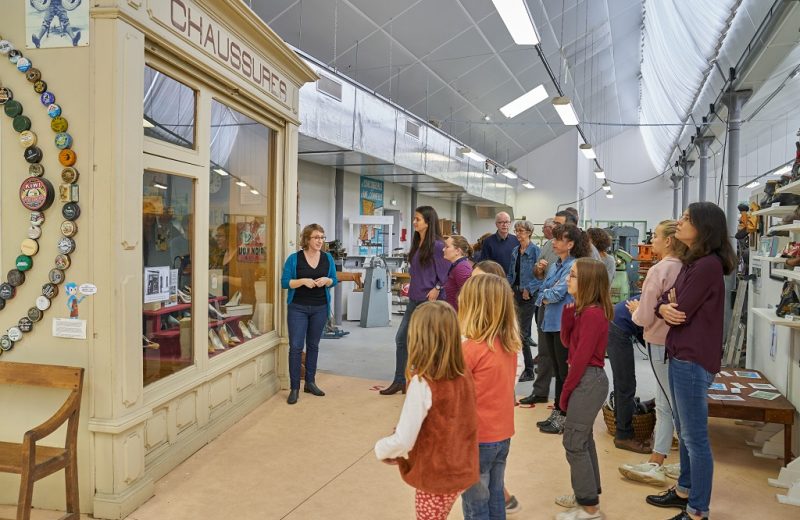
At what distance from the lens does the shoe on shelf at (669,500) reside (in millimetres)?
3010

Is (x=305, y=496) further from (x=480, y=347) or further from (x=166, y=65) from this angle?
(x=166, y=65)

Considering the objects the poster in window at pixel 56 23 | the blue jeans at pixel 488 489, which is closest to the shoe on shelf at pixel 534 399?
the blue jeans at pixel 488 489

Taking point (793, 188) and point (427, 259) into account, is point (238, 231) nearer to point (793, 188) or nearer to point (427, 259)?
point (427, 259)

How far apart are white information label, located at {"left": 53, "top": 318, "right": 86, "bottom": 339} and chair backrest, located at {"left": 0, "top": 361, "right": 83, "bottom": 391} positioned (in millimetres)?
170

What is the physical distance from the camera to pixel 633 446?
3.87m

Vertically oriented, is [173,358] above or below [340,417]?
above

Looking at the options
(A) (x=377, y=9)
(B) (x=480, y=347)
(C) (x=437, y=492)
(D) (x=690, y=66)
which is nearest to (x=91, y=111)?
(B) (x=480, y=347)

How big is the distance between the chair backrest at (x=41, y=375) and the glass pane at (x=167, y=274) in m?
0.46

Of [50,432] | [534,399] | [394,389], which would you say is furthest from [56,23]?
[534,399]

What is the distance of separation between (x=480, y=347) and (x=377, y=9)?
6.40 metres

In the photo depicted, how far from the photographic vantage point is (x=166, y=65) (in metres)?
3.27

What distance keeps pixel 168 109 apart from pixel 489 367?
98.2 inches

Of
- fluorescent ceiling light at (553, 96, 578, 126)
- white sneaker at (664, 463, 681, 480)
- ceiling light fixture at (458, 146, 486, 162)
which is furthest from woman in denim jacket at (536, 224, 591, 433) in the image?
ceiling light fixture at (458, 146, 486, 162)

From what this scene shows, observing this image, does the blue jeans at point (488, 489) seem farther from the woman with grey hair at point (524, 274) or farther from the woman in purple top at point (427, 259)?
the woman with grey hair at point (524, 274)
